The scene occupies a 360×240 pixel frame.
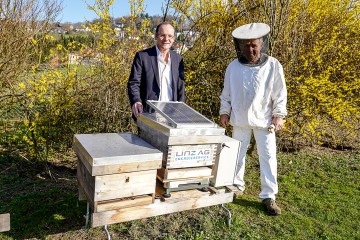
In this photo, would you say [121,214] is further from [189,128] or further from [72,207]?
[72,207]

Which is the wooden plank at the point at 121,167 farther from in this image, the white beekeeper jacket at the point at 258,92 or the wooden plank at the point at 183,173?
the white beekeeper jacket at the point at 258,92

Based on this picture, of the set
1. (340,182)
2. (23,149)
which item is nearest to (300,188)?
(340,182)

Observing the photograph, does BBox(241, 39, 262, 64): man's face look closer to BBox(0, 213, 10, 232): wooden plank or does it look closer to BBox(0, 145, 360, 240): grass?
BBox(0, 145, 360, 240): grass

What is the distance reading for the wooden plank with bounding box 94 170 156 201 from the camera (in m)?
2.19

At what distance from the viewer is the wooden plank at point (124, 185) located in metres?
2.19

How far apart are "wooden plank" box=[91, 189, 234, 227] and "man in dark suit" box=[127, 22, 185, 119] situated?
871 mm

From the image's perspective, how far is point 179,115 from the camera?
103 inches

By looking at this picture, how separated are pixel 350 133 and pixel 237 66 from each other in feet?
13.2

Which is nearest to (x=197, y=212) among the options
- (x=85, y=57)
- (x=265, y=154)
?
(x=265, y=154)

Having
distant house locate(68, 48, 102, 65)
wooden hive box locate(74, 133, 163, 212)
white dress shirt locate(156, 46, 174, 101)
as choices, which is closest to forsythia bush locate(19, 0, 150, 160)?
distant house locate(68, 48, 102, 65)

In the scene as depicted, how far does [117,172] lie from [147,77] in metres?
1.19

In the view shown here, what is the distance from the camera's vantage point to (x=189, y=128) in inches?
96.1

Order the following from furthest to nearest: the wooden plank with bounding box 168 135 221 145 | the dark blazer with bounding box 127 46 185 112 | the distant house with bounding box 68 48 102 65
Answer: the distant house with bounding box 68 48 102 65, the dark blazer with bounding box 127 46 185 112, the wooden plank with bounding box 168 135 221 145

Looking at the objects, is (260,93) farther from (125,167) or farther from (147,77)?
(125,167)
